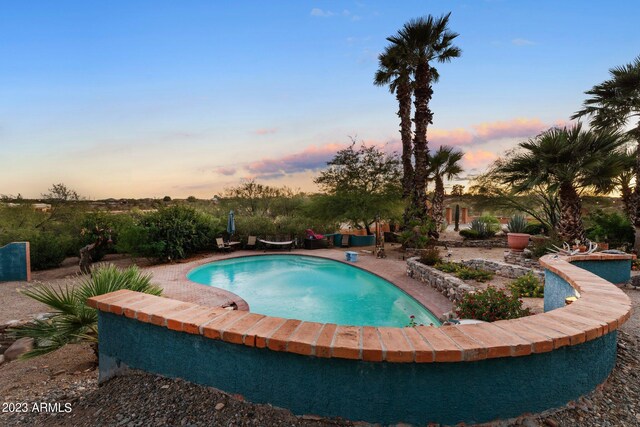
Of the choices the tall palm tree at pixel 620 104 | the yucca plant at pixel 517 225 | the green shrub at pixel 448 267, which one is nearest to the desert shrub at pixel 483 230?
the yucca plant at pixel 517 225

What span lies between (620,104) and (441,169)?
8.02 meters

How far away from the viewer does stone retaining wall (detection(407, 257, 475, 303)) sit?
6.94 metres

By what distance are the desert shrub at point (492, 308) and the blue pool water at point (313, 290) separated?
1318 millimetres

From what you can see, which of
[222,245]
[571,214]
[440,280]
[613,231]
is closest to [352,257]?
[440,280]

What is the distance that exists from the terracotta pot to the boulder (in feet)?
45.1

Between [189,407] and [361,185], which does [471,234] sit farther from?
[189,407]

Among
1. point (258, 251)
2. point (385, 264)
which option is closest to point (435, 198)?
point (385, 264)

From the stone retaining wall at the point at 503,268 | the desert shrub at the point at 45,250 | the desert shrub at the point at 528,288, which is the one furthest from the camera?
the desert shrub at the point at 45,250

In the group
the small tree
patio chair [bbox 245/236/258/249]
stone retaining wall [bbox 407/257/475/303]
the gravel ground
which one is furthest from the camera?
the small tree

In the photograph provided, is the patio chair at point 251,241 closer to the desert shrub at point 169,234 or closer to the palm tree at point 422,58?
the desert shrub at point 169,234

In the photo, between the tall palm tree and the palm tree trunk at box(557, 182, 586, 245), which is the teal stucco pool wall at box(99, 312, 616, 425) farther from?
the tall palm tree

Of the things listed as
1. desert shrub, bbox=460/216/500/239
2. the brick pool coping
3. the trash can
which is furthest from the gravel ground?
desert shrub, bbox=460/216/500/239

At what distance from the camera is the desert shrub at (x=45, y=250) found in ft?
35.0

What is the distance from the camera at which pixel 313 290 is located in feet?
32.7
